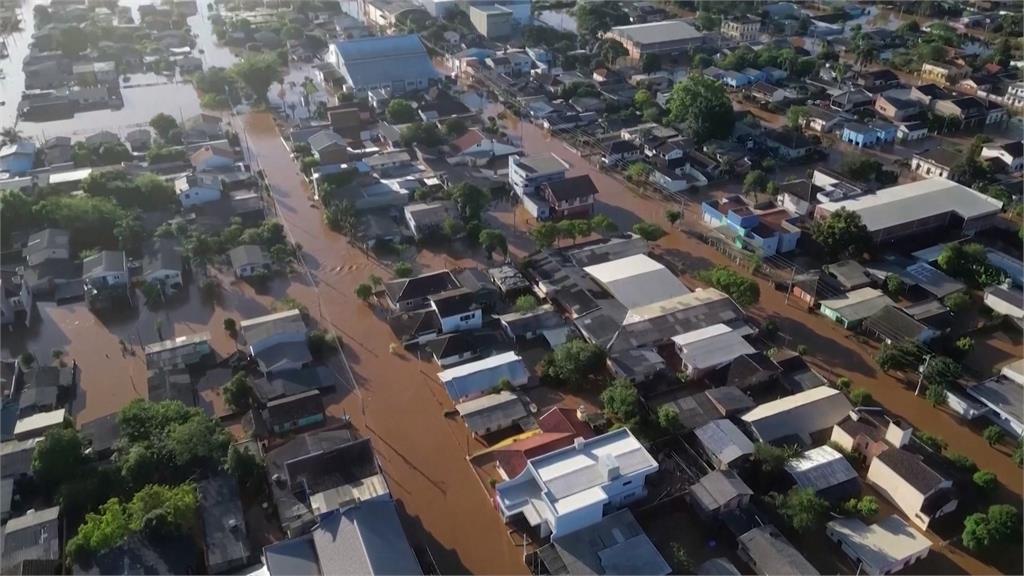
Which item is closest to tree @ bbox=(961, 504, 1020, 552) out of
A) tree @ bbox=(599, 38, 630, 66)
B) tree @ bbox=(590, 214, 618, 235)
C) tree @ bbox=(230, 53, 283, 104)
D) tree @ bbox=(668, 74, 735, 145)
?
tree @ bbox=(590, 214, 618, 235)

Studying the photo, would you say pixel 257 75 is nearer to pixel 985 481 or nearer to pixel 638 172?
pixel 638 172

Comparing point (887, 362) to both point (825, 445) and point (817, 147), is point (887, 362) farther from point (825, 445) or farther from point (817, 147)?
point (817, 147)

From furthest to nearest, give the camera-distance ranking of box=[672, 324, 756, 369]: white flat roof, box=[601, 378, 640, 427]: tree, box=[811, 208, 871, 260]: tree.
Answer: box=[811, 208, 871, 260]: tree → box=[672, 324, 756, 369]: white flat roof → box=[601, 378, 640, 427]: tree

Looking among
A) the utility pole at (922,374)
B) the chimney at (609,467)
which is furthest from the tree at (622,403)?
the utility pole at (922,374)

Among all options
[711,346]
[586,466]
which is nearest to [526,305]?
[711,346]

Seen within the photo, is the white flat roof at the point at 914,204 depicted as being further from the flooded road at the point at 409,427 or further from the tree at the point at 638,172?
the flooded road at the point at 409,427

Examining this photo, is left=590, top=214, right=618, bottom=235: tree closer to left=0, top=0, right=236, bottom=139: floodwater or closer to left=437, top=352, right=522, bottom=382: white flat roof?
left=437, top=352, right=522, bottom=382: white flat roof
